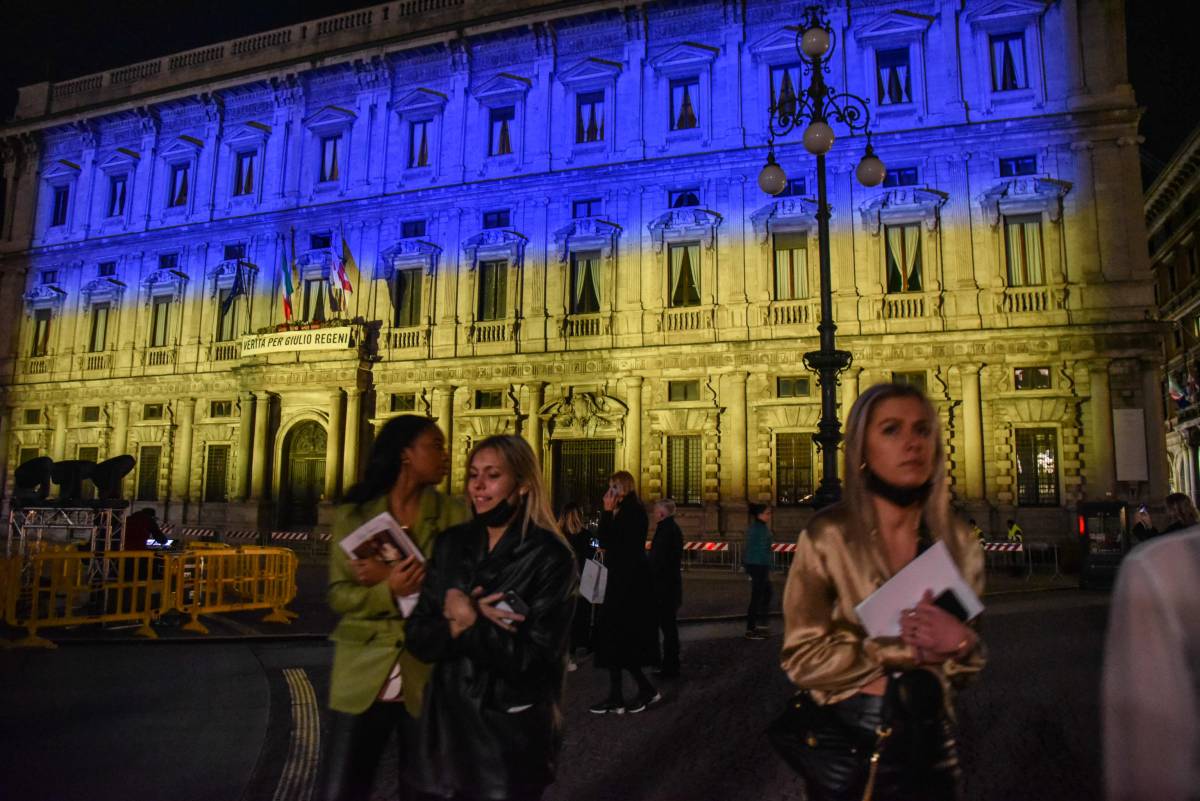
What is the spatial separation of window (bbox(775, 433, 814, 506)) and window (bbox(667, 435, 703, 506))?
2.16 m

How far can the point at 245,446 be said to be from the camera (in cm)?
2598

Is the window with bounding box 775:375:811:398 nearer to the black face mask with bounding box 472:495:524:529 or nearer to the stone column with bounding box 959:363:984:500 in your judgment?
the stone column with bounding box 959:363:984:500

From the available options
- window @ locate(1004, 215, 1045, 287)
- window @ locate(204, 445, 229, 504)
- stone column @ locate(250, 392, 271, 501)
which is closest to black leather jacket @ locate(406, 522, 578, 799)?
window @ locate(1004, 215, 1045, 287)

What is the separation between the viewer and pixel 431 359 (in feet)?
81.0

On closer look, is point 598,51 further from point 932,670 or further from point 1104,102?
point 932,670

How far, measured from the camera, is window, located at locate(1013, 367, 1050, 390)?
19.9 metres

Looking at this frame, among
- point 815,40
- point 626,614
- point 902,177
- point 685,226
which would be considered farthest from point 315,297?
point 626,614

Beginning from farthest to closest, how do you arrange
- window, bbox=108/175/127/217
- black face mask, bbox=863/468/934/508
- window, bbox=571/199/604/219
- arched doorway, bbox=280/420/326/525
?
window, bbox=108/175/127/217, arched doorway, bbox=280/420/326/525, window, bbox=571/199/604/219, black face mask, bbox=863/468/934/508

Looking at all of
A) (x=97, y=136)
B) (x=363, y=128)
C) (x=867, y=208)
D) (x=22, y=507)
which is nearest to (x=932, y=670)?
(x=22, y=507)

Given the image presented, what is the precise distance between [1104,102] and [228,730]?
23573mm

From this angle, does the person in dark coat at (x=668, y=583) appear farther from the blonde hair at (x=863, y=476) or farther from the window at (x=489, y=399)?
the window at (x=489, y=399)

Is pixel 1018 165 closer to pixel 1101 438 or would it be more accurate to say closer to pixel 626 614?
pixel 1101 438

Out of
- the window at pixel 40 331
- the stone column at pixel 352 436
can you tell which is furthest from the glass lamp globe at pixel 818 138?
the window at pixel 40 331

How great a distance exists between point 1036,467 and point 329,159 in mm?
24321
